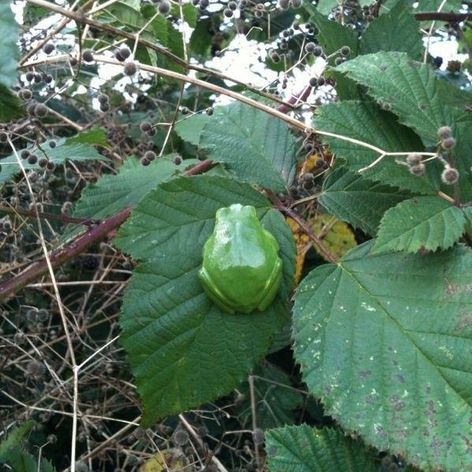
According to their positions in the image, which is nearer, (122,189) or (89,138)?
(122,189)

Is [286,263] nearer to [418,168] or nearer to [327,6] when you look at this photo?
[418,168]

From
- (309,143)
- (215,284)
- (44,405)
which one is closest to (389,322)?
(215,284)

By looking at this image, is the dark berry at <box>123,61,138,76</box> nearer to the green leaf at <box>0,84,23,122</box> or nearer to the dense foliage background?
the dense foliage background

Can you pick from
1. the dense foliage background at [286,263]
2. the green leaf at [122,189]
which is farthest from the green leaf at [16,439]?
the green leaf at [122,189]

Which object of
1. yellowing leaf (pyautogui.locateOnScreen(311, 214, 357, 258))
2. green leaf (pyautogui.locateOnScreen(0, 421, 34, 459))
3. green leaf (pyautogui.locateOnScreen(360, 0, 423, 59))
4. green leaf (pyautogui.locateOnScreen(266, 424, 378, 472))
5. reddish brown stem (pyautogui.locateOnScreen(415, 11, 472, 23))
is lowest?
green leaf (pyautogui.locateOnScreen(0, 421, 34, 459))

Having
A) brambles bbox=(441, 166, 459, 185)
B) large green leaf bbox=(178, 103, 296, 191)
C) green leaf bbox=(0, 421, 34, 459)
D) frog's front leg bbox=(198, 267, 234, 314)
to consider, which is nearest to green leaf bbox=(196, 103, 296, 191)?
large green leaf bbox=(178, 103, 296, 191)

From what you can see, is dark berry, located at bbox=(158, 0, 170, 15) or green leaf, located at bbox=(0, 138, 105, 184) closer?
dark berry, located at bbox=(158, 0, 170, 15)

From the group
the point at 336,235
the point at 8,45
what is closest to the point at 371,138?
the point at 336,235
